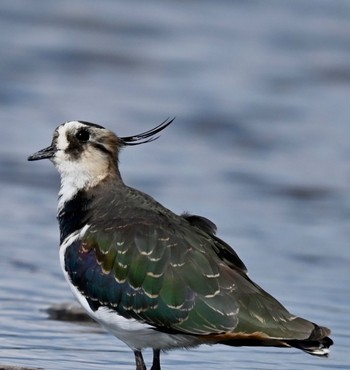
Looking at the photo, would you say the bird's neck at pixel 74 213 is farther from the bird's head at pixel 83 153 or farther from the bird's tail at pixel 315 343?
the bird's tail at pixel 315 343

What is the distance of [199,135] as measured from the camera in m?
18.3

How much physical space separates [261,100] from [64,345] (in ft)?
34.7

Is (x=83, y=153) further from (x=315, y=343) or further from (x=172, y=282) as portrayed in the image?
(x=315, y=343)

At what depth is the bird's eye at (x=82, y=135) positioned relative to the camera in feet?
29.8

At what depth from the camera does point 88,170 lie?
907cm

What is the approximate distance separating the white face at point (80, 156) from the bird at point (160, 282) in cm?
10

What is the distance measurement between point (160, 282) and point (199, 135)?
10.2 metres

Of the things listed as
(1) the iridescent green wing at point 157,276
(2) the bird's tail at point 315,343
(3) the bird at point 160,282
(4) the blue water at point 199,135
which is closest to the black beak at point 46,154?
(3) the bird at point 160,282

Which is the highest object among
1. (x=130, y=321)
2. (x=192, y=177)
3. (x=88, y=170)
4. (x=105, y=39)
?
(x=105, y=39)

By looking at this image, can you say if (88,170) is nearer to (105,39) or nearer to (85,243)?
(85,243)

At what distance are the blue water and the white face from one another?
48.4 inches

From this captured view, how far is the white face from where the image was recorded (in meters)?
9.05

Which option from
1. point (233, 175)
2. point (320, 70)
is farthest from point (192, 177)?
point (320, 70)

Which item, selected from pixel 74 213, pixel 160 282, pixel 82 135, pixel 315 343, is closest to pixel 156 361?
pixel 160 282
